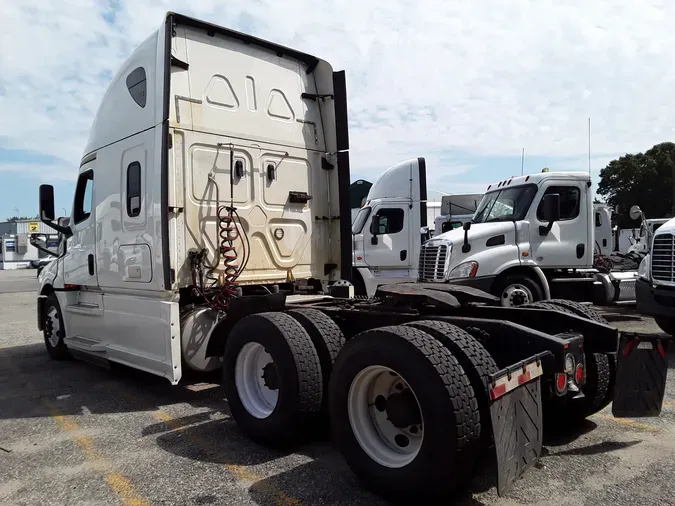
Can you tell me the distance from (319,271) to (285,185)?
1.15 meters

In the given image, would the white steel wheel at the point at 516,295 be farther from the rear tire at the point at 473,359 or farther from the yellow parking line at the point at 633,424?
the rear tire at the point at 473,359

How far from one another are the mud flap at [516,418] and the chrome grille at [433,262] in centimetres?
620

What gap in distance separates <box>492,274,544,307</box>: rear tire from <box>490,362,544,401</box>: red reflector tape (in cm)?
622

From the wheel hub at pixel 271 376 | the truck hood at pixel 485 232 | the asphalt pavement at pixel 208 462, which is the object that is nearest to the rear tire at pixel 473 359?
the asphalt pavement at pixel 208 462

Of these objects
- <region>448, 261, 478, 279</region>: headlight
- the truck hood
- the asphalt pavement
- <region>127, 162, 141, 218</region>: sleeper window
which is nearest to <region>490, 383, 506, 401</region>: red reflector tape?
the asphalt pavement

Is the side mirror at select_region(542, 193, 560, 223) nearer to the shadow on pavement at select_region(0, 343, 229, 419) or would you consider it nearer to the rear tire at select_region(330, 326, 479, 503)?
the shadow on pavement at select_region(0, 343, 229, 419)

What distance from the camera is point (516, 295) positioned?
30.3ft

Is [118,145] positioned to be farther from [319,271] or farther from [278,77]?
[319,271]

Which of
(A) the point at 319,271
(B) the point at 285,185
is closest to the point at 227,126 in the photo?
(B) the point at 285,185

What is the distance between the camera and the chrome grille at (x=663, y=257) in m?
7.15

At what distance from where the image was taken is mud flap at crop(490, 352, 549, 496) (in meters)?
2.84

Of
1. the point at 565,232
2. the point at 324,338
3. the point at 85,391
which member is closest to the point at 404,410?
the point at 324,338

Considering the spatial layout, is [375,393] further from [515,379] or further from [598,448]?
[598,448]

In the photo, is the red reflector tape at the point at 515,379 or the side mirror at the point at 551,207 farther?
the side mirror at the point at 551,207
